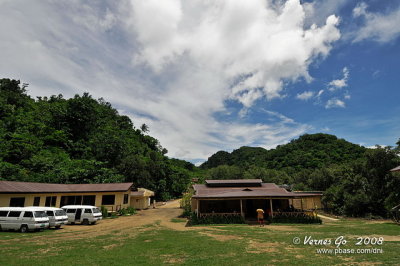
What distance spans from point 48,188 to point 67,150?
26576 mm

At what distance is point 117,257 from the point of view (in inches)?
398

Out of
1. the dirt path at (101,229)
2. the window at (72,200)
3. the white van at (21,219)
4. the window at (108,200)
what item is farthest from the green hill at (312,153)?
the white van at (21,219)

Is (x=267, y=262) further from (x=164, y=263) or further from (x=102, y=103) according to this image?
(x=102, y=103)

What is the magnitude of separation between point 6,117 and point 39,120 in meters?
6.99

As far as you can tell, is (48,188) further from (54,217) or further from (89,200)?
(54,217)

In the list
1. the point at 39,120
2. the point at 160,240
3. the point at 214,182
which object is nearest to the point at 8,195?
the point at 160,240

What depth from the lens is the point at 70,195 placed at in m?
29.5

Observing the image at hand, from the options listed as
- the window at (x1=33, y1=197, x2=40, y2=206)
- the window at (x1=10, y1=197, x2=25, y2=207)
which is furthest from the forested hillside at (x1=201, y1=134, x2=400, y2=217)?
the window at (x1=10, y1=197, x2=25, y2=207)

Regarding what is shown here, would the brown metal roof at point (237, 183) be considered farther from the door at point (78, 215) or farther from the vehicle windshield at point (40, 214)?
the vehicle windshield at point (40, 214)

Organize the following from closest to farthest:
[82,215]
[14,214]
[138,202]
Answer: [14,214], [82,215], [138,202]

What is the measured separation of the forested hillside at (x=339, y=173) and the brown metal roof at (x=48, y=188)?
1196 inches

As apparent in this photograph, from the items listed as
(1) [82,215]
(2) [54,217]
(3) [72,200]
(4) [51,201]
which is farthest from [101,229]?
(3) [72,200]

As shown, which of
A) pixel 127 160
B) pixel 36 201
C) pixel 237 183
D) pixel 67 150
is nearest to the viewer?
pixel 36 201

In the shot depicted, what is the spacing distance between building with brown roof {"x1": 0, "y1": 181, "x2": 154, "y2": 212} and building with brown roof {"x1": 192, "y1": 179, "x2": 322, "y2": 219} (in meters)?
10.5
